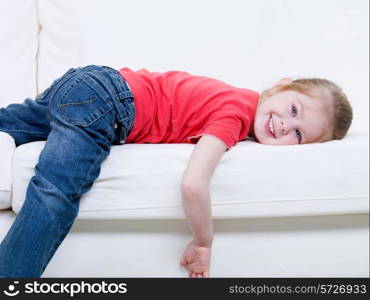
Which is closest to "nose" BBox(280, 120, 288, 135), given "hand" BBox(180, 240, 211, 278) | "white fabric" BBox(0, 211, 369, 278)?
"white fabric" BBox(0, 211, 369, 278)

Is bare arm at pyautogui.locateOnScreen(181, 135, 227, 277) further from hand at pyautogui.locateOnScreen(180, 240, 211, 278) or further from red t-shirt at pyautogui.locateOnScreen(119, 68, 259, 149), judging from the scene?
red t-shirt at pyautogui.locateOnScreen(119, 68, 259, 149)

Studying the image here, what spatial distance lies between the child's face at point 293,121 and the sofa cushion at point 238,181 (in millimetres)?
83

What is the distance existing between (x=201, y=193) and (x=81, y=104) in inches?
12.6

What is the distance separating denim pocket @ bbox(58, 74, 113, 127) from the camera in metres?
0.97

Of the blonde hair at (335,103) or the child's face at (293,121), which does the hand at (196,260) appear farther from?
the blonde hair at (335,103)

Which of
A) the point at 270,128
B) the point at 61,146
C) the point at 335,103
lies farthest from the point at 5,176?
Result: the point at 335,103

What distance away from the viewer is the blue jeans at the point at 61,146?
0.87 metres

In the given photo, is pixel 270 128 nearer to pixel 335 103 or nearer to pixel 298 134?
pixel 298 134

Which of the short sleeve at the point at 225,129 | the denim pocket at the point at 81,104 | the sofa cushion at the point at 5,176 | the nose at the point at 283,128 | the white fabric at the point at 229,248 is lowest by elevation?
the white fabric at the point at 229,248

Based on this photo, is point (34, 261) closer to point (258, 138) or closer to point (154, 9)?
point (258, 138)

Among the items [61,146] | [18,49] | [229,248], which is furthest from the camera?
[18,49]

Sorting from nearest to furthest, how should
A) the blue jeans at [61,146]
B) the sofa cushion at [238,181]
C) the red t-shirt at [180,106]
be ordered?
the blue jeans at [61,146] → the sofa cushion at [238,181] → the red t-shirt at [180,106]

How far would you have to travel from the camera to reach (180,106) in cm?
114

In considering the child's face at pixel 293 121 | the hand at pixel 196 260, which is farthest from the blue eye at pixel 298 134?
the hand at pixel 196 260
